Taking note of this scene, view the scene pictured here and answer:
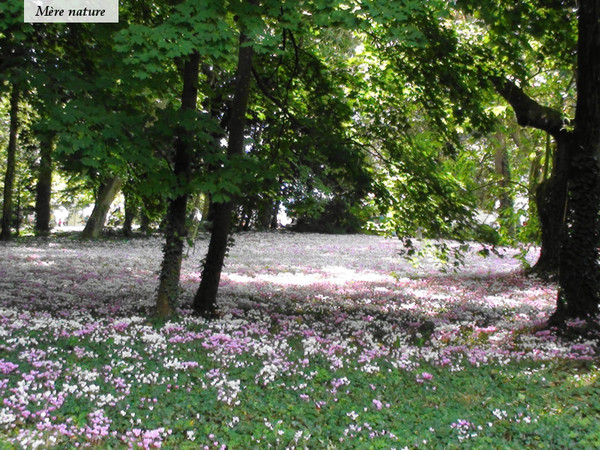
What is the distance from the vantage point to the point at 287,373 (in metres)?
6.34

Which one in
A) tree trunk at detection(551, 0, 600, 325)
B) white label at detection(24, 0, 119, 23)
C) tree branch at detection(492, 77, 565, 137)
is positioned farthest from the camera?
tree branch at detection(492, 77, 565, 137)

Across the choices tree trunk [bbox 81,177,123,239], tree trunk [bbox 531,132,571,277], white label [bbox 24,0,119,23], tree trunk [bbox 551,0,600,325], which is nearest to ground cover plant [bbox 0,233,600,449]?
tree trunk [bbox 551,0,600,325]

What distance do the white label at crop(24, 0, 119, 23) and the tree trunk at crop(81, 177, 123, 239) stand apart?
17716 millimetres

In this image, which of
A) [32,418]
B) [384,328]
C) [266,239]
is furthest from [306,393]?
[266,239]

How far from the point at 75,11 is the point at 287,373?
7.12m

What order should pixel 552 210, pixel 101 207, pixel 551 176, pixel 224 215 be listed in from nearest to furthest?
1. pixel 224 215
2. pixel 552 210
3. pixel 551 176
4. pixel 101 207

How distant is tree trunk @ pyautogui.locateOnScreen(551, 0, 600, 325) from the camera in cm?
818

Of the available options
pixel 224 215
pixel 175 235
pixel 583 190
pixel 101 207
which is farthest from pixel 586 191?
pixel 101 207

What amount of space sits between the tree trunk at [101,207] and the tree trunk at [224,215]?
59.9 feet

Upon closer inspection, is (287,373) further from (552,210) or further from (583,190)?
(552,210)

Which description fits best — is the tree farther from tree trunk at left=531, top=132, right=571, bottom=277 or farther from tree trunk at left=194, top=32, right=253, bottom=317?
tree trunk at left=531, top=132, right=571, bottom=277

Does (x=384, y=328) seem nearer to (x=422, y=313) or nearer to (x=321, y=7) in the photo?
(x=422, y=313)

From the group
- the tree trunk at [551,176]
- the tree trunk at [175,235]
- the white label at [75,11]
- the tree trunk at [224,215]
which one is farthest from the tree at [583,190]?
the white label at [75,11]

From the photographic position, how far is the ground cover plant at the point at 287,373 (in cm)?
480
